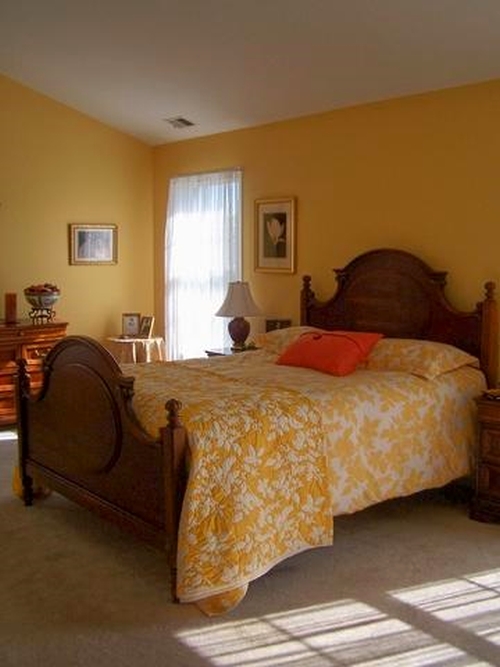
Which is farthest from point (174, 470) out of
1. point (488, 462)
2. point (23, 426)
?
point (488, 462)

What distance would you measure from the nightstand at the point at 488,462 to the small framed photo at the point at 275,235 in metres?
2.14

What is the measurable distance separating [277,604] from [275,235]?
10.8 feet

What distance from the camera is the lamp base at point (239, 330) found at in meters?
5.65

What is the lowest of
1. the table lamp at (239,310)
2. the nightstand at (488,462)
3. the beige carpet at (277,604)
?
the beige carpet at (277,604)

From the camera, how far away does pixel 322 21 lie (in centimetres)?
407

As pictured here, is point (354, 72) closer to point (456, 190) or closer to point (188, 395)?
point (456, 190)

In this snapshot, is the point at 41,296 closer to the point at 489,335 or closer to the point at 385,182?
the point at 385,182

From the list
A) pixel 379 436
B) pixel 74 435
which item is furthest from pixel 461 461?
pixel 74 435

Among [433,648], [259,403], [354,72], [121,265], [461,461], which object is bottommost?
[433,648]

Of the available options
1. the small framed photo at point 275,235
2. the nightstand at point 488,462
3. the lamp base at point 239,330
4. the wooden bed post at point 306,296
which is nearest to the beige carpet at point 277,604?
the nightstand at point 488,462

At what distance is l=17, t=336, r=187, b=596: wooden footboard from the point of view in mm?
3094

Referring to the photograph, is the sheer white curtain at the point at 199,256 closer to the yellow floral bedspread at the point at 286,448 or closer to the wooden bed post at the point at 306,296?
the wooden bed post at the point at 306,296

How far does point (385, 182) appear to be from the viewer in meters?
4.96

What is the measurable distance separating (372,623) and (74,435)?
5.61ft
